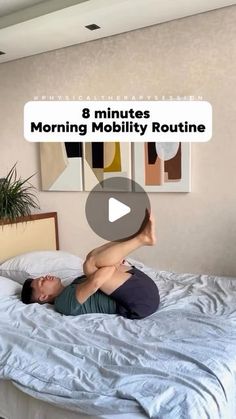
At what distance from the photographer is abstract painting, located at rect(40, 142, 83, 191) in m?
3.19

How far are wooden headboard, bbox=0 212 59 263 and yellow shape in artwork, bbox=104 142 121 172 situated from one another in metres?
0.69

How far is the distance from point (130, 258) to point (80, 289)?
1.13m

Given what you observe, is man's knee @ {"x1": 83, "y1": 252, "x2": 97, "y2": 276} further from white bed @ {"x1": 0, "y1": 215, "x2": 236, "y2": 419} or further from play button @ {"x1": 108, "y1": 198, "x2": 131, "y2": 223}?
play button @ {"x1": 108, "y1": 198, "x2": 131, "y2": 223}

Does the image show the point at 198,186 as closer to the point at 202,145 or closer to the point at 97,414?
the point at 202,145

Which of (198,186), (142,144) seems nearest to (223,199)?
(198,186)

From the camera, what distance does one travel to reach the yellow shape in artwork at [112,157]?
2992 millimetres

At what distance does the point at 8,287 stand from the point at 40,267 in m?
0.31

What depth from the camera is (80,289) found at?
196 centimetres

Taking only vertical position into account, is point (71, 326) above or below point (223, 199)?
below

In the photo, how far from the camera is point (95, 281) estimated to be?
6.24 ft

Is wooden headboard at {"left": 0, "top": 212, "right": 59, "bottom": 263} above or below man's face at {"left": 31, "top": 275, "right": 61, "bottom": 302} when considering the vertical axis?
above

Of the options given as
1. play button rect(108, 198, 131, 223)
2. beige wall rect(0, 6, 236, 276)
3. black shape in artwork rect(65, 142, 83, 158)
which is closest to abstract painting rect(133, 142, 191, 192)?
beige wall rect(0, 6, 236, 276)

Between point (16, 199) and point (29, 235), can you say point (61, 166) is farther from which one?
point (29, 235)

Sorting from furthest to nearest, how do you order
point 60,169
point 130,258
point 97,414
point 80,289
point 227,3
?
point 60,169
point 130,258
point 227,3
point 80,289
point 97,414
